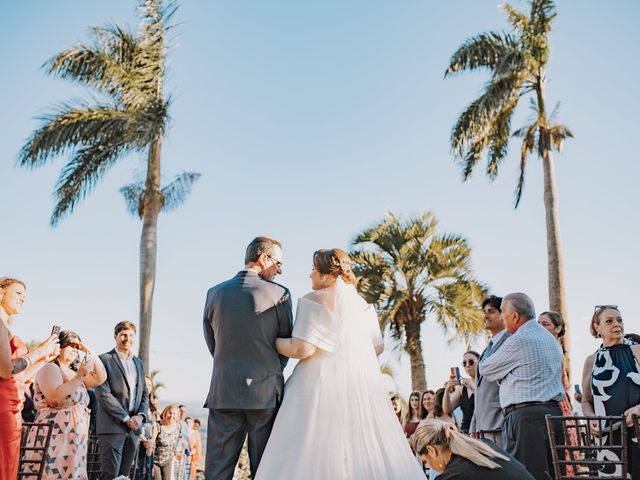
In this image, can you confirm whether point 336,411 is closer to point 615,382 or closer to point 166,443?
point 615,382

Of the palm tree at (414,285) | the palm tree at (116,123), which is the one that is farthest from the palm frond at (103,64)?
the palm tree at (414,285)

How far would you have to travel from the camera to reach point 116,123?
17219 mm

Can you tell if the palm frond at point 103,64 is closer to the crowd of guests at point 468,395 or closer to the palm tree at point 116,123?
the palm tree at point 116,123

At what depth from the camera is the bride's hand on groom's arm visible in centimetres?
473

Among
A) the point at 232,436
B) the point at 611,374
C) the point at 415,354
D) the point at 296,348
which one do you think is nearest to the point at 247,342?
the point at 296,348

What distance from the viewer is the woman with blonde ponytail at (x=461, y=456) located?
3799 millimetres

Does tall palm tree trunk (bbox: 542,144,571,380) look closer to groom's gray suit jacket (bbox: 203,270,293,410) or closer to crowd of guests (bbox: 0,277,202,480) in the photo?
crowd of guests (bbox: 0,277,202,480)

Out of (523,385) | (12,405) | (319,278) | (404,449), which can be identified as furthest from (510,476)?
(12,405)

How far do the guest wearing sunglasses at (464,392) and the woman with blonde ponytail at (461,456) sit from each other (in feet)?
8.58

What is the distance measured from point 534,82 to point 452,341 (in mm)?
7550

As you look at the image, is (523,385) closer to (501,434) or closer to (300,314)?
(501,434)

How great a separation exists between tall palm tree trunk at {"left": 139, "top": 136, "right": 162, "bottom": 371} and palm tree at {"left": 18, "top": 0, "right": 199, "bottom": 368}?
0.03 meters

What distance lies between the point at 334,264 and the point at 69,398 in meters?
3.29

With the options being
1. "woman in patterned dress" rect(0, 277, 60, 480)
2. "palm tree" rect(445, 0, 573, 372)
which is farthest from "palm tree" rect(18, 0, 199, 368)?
"woman in patterned dress" rect(0, 277, 60, 480)
